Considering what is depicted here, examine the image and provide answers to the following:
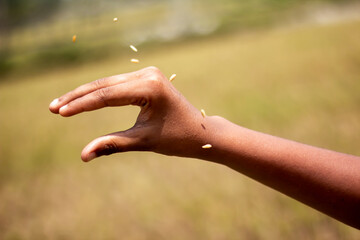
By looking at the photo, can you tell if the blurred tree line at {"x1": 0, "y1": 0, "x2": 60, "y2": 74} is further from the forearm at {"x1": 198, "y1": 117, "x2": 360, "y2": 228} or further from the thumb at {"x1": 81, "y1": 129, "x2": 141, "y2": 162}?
the forearm at {"x1": 198, "y1": 117, "x2": 360, "y2": 228}

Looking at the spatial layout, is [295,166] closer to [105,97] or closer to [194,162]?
[105,97]

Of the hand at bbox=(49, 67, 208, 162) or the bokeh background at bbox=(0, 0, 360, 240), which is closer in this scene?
the hand at bbox=(49, 67, 208, 162)

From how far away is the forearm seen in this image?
124 cm

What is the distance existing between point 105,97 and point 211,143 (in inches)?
20.0

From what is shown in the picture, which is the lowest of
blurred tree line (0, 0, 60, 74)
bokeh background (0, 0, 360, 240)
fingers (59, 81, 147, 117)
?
blurred tree line (0, 0, 60, 74)

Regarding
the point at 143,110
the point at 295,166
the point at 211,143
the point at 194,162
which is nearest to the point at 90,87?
the point at 143,110

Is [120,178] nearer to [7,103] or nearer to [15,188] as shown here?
[15,188]

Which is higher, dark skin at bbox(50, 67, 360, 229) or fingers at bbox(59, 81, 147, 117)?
fingers at bbox(59, 81, 147, 117)

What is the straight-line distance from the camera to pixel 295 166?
4.23 feet

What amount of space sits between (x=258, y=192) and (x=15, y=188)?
157 inches

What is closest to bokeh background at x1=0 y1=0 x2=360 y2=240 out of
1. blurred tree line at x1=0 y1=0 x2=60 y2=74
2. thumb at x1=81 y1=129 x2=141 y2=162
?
thumb at x1=81 y1=129 x2=141 y2=162

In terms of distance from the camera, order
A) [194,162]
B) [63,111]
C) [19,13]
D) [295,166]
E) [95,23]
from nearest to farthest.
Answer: [63,111]
[295,166]
[194,162]
[19,13]
[95,23]

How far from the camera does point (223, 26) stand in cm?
2183

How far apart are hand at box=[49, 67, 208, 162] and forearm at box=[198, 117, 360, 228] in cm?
11
